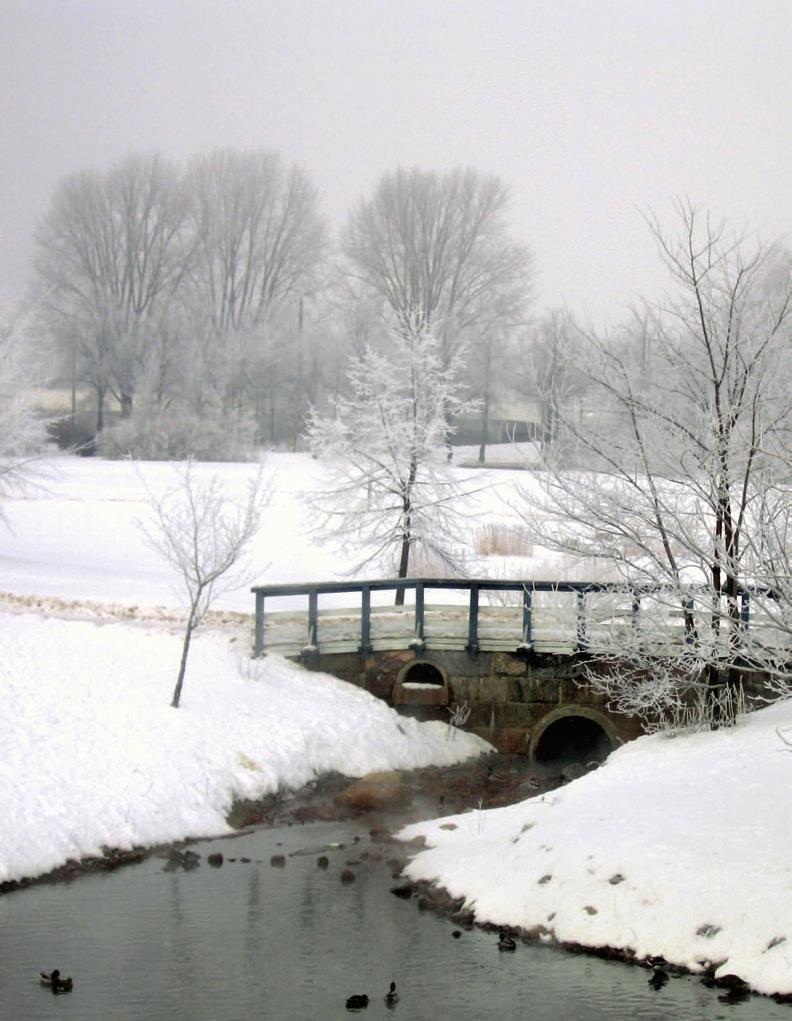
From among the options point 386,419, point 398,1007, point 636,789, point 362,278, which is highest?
point 362,278

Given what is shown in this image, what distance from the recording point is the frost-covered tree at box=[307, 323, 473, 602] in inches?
1024

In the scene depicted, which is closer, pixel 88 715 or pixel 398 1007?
pixel 398 1007

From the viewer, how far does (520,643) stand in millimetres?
21766

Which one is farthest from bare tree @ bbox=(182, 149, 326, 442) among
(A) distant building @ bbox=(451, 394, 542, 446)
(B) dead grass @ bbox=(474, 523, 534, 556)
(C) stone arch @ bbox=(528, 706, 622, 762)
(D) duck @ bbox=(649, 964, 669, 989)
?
(D) duck @ bbox=(649, 964, 669, 989)

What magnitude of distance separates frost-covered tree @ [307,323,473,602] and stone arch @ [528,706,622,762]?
15.5 ft

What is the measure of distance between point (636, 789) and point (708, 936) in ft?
11.4

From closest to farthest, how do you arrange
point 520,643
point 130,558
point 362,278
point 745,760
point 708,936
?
point 708,936 < point 745,760 < point 520,643 < point 130,558 < point 362,278

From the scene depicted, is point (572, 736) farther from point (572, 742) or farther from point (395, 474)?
point (395, 474)

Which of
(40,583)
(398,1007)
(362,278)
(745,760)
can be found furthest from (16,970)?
(362,278)

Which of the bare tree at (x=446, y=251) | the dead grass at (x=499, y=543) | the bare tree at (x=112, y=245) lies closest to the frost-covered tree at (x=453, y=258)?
the bare tree at (x=446, y=251)

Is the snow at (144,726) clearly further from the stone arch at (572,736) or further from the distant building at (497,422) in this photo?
the distant building at (497,422)

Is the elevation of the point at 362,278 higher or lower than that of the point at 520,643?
higher

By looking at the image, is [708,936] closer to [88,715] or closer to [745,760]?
[745,760]

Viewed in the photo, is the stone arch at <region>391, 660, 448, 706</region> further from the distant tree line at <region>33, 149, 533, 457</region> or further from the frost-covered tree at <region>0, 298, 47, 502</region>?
the distant tree line at <region>33, 149, 533, 457</region>
